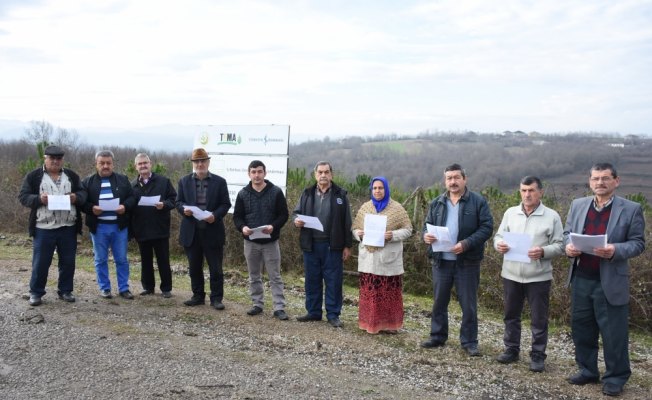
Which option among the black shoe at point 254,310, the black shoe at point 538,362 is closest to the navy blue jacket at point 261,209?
the black shoe at point 254,310

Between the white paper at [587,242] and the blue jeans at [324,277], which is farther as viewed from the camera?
the blue jeans at [324,277]

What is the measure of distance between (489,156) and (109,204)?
76.2 feet

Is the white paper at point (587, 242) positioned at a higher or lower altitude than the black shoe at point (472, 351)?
higher

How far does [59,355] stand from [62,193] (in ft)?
8.11

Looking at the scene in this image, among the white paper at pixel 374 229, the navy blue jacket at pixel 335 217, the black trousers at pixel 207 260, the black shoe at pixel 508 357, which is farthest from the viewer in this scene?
the black trousers at pixel 207 260

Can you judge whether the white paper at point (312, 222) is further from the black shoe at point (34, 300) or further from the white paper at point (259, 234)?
the black shoe at point (34, 300)

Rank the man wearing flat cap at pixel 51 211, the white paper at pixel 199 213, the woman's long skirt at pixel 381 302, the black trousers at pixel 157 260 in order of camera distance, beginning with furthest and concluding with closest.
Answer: the black trousers at pixel 157 260, the white paper at pixel 199 213, the man wearing flat cap at pixel 51 211, the woman's long skirt at pixel 381 302

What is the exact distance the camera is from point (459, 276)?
21.0 ft

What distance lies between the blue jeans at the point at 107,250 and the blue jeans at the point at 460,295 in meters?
4.35

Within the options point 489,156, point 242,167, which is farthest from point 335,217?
point 489,156

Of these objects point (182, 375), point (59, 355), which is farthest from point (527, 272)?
point (59, 355)

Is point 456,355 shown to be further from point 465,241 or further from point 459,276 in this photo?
point 465,241

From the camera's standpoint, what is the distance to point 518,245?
5836 mm

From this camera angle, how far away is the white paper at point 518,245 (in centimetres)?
580
